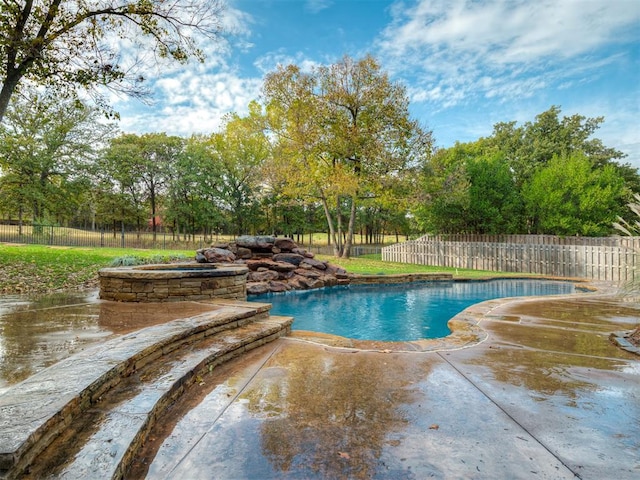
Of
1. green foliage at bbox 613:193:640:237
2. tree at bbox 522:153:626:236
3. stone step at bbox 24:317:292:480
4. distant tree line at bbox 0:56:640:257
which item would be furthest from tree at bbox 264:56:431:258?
stone step at bbox 24:317:292:480

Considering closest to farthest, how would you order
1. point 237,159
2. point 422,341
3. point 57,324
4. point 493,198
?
point 57,324
point 422,341
point 493,198
point 237,159

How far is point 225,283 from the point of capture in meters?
6.19

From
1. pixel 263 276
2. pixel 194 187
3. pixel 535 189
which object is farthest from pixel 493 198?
pixel 194 187

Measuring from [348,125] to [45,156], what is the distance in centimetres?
2008

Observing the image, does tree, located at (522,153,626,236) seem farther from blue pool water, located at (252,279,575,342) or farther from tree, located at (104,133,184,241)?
tree, located at (104,133,184,241)

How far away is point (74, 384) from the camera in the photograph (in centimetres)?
205

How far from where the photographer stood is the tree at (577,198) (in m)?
17.5

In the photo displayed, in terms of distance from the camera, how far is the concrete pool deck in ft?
5.65

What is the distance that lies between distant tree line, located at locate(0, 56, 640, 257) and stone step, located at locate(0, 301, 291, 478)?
26.1 feet

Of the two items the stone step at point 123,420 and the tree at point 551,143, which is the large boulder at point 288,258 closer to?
the stone step at point 123,420

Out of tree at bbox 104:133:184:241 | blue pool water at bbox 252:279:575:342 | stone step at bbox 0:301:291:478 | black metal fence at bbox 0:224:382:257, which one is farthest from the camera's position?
tree at bbox 104:133:184:241

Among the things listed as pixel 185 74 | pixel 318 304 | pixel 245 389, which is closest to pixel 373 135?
pixel 185 74

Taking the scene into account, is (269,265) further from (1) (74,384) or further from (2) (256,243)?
(1) (74,384)

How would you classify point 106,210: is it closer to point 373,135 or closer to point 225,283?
point 373,135
